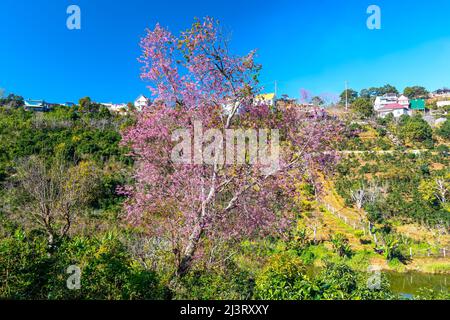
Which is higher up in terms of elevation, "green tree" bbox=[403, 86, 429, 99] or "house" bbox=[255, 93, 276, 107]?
"green tree" bbox=[403, 86, 429, 99]

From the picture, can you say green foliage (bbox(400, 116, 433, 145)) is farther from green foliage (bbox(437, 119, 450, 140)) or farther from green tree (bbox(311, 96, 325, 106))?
green tree (bbox(311, 96, 325, 106))

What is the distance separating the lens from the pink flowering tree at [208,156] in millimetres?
4465

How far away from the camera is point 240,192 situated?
178 inches

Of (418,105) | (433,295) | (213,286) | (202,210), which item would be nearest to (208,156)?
(202,210)

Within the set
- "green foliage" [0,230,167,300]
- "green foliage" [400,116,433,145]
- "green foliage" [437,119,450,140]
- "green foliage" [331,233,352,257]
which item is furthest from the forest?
"green foliage" [437,119,450,140]

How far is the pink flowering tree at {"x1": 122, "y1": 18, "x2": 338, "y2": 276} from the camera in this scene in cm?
446

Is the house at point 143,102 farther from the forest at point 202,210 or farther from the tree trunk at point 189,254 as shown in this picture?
the tree trunk at point 189,254

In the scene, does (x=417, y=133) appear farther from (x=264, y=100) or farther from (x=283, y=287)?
(x=283, y=287)

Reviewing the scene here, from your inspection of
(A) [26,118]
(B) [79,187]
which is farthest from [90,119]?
(B) [79,187]

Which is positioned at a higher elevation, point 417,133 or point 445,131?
point 445,131

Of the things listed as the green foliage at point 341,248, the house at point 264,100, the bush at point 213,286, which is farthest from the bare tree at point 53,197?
the green foliage at point 341,248

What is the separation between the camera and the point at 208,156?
4.68 metres

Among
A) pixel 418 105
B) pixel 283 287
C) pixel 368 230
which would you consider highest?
pixel 418 105
